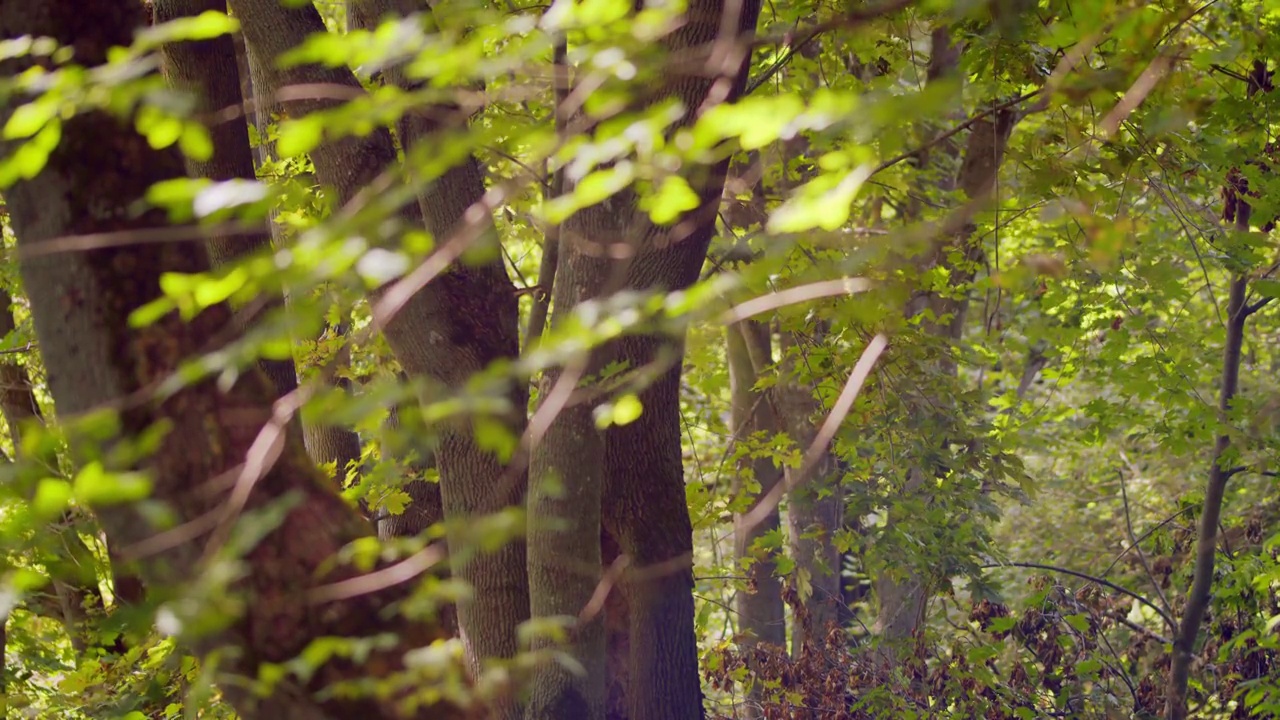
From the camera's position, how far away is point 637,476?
4586 mm

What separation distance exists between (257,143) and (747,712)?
15.3 feet

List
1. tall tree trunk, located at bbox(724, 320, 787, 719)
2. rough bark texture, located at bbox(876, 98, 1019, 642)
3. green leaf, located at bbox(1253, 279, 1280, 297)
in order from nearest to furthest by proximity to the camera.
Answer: green leaf, located at bbox(1253, 279, 1280, 297), rough bark texture, located at bbox(876, 98, 1019, 642), tall tree trunk, located at bbox(724, 320, 787, 719)

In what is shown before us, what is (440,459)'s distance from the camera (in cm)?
454

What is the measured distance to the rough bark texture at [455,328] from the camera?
4375 mm

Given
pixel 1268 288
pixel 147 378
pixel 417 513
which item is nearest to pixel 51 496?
pixel 147 378

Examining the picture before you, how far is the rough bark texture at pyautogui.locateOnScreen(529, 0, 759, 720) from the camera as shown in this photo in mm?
3691

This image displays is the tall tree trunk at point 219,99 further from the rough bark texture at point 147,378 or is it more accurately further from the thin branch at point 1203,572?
the thin branch at point 1203,572

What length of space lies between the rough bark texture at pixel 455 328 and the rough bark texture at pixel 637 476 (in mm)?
429

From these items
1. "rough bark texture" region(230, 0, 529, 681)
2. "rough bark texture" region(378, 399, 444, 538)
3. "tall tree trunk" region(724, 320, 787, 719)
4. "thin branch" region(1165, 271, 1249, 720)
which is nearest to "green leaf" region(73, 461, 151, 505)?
"rough bark texture" region(230, 0, 529, 681)

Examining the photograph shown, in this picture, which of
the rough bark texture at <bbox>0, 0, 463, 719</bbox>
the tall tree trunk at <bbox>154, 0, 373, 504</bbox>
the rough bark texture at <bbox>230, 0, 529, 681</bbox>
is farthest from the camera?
the tall tree trunk at <bbox>154, 0, 373, 504</bbox>

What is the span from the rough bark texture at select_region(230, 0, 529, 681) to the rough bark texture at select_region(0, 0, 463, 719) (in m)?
2.10

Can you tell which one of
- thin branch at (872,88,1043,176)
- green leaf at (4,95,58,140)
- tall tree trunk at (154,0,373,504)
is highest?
tall tree trunk at (154,0,373,504)

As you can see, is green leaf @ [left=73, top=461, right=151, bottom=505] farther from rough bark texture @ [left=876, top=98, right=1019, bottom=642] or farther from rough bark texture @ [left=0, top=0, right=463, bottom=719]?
rough bark texture @ [left=876, top=98, right=1019, bottom=642]

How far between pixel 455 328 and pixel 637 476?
3.16 ft
